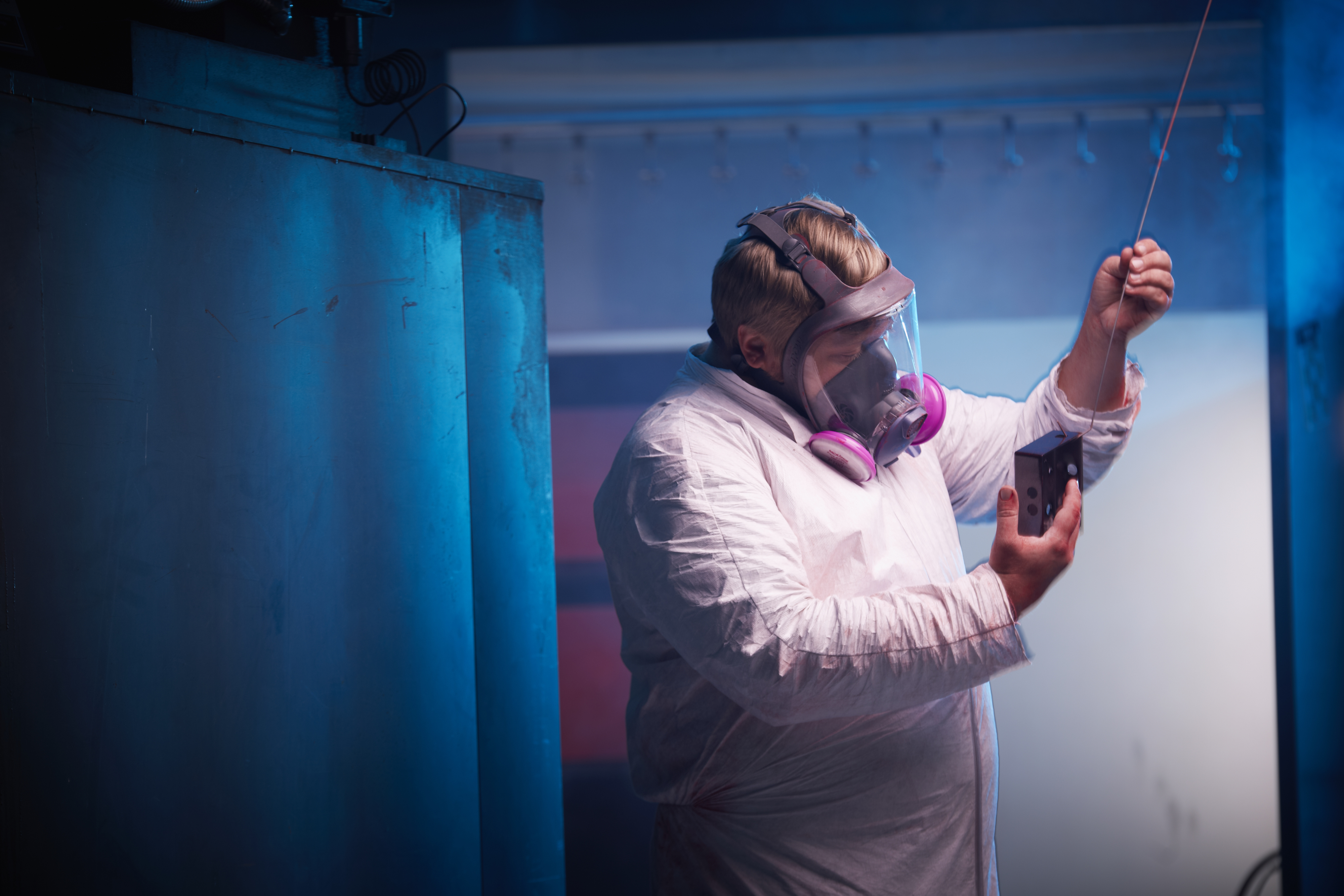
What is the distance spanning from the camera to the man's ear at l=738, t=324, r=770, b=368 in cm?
112

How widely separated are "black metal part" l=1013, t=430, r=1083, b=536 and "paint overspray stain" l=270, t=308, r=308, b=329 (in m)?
0.83

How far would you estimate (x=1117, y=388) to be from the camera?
125 centimetres

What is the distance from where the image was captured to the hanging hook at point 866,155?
6.78 ft

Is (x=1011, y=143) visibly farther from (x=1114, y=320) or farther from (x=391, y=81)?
(x=391, y=81)

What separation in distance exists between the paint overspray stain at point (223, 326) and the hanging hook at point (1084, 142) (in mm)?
1944

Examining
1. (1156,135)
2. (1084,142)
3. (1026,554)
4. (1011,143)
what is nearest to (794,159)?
(1011,143)

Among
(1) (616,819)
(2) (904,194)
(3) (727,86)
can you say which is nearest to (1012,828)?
(1) (616,819)

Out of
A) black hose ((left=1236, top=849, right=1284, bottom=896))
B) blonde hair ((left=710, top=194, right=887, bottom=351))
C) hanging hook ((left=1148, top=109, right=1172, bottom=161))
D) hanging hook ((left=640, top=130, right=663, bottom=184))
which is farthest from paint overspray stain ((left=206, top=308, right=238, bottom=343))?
black hose ((left=1236, top=849, right=1284, bottom=896))

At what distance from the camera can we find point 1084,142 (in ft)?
7.04

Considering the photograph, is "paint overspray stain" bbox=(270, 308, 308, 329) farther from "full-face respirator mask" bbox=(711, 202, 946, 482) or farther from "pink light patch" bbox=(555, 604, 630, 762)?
"pink light patch" bbox=(555, 604, 630, 762)

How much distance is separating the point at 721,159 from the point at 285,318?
1.58m

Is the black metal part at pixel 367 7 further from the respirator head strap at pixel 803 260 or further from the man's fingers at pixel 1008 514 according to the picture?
the man's fingers at pixel 1008 514

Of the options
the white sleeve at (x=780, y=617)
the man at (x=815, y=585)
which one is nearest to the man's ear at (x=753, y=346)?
the man at (x=815, y=585)

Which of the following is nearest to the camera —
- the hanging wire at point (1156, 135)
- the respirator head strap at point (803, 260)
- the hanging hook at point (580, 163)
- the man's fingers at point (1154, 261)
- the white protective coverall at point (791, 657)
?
the white protective coverall at point (791, 657)
